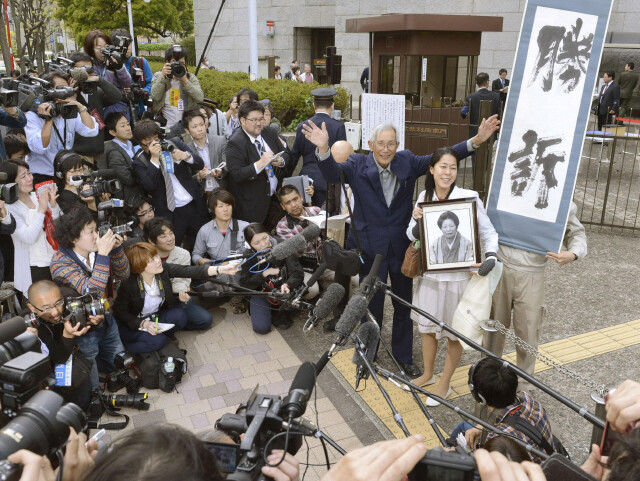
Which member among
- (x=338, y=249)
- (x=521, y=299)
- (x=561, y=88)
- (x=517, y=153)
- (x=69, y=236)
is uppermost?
(x=561, y=88)

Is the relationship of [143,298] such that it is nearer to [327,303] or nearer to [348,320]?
[327,303]

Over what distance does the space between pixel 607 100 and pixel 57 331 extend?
630 inches

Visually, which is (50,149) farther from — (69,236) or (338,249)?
(338,249)

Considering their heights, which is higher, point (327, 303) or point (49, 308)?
point (327, 303)

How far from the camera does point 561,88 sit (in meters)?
4.08

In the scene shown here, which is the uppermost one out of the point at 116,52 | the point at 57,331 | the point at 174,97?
the point at 116,52

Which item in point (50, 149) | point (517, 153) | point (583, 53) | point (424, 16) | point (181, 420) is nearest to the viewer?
point (583, 53)

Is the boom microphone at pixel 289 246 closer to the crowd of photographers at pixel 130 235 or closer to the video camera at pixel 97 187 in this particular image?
the crowd of photographers at pixel 130 235

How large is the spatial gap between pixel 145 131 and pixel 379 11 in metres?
15.7

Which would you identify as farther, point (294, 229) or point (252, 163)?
point (252, 163)

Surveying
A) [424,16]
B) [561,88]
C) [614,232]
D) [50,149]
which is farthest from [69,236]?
[424,16]

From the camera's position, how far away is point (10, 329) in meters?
2.31

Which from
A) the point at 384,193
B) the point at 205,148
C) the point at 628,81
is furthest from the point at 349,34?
the point at 384,193

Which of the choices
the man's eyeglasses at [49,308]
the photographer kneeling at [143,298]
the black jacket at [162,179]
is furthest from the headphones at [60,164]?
the man's eyeglasses at [49,308]
